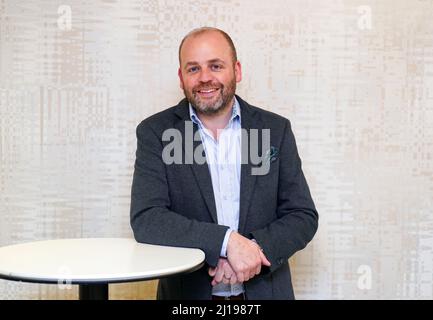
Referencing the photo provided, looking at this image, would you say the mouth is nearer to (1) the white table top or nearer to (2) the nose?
(2) the nose

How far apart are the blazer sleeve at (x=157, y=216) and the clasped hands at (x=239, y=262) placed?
4cm

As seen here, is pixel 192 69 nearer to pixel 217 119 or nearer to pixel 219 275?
pixel 217 119

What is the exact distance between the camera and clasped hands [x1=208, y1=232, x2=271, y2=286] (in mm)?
1880

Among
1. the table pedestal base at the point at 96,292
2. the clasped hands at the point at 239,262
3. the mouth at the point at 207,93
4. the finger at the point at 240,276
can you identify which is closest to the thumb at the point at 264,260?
the clasped hands at the point at 239,262

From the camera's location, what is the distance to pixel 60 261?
171 centimetres

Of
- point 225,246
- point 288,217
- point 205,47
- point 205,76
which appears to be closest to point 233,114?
point 205,76

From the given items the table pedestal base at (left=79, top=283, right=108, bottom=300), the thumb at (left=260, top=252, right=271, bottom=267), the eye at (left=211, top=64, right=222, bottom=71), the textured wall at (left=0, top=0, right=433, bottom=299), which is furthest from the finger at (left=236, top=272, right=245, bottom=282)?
the textured wall at (left=0, top=0, right=433, bottom=299)

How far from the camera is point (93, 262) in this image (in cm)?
170

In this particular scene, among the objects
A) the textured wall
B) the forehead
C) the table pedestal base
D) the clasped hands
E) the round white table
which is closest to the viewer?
the round white table

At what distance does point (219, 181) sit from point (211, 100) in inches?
13.6

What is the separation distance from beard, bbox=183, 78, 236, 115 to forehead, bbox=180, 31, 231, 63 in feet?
0.38
